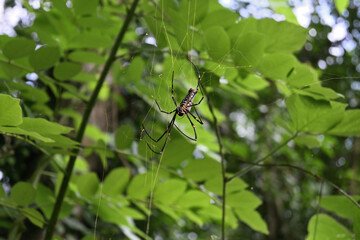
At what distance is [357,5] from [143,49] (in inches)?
123

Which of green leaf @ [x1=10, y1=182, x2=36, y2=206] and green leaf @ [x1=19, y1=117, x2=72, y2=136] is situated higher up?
green leaf @ [x1=19, y1=117, x2=72, y2=136]

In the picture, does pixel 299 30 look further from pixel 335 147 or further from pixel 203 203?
pixel 335 147

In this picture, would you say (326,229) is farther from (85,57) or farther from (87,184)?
(85,57)

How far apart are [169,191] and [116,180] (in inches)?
6.3

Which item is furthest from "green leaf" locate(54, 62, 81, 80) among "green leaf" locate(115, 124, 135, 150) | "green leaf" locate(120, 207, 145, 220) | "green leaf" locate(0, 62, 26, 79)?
"green leaf" locate(120, 207, 145, 220)

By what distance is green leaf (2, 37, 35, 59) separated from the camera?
974mm

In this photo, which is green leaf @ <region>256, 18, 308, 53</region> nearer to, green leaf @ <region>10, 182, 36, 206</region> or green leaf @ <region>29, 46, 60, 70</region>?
green leaf @ <region>29, 46, 60, 70</region>

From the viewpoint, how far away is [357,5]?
3594mm

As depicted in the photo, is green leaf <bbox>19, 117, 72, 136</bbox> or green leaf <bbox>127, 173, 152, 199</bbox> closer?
green leaf <bbox>19, 117, 72, 136</bbox>

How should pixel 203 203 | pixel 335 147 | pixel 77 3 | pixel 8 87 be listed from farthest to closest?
pixel 335 147 → pixel 203 203 → pixel 77 3 → pixel 8 87

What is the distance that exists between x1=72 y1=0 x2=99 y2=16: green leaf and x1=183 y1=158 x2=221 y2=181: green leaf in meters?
0.51

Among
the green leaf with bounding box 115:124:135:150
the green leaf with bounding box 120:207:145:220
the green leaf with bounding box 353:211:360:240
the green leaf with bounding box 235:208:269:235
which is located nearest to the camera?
the green leaf with bounding box 353:211:360:240

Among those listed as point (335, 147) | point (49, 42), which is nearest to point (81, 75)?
point (49, 42)

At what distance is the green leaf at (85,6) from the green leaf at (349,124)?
713 mm
